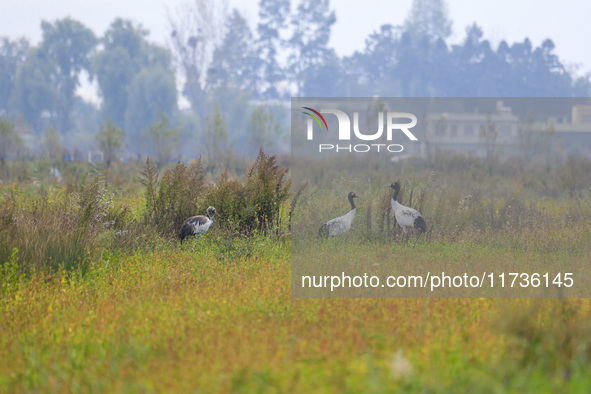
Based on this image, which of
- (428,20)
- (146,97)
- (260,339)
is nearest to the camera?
(260,339)

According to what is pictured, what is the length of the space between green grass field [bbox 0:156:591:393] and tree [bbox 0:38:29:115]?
69.7 metres

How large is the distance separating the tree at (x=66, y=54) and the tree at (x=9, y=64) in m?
3.74

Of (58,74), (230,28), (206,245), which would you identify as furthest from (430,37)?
(206,245)

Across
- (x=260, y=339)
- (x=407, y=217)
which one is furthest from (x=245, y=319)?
(x=407, y=217)

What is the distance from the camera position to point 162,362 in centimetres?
432

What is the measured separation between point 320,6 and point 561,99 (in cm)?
3159

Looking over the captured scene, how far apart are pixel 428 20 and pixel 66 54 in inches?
1723

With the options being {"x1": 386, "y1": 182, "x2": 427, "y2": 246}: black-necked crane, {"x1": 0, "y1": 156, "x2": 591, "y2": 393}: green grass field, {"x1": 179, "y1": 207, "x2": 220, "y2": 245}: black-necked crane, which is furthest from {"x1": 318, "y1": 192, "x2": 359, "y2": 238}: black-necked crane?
{"x1": 179, "y1": 207, "x2": 220, "y2": 245}: black-necked crane

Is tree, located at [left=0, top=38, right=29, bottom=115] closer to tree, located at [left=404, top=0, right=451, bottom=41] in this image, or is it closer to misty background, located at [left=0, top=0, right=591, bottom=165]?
misty background, located at [left=0, top=0, right=591, bottom=165]

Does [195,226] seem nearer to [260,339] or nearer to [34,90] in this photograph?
[260,339]

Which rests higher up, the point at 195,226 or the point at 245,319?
the point at 195,226

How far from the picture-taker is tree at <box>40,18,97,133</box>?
7244 cm

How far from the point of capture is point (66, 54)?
73.3 m

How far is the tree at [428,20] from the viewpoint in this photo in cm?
8231
